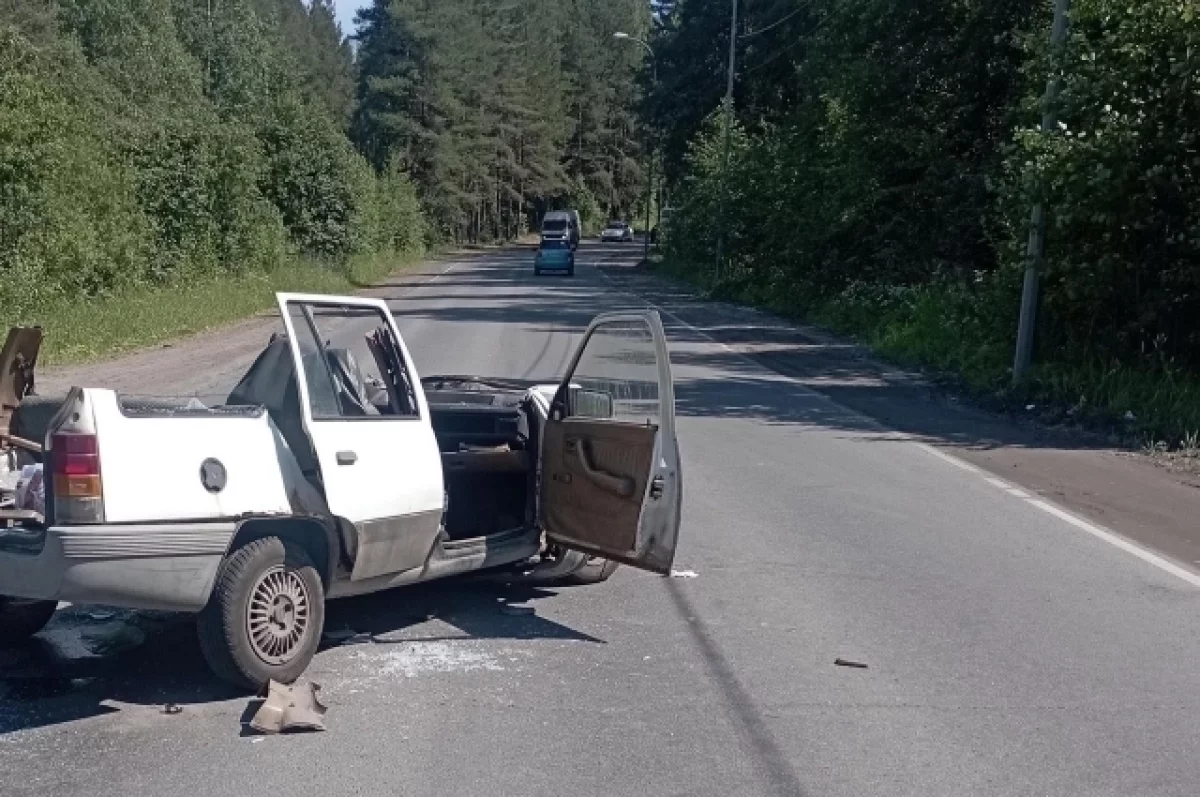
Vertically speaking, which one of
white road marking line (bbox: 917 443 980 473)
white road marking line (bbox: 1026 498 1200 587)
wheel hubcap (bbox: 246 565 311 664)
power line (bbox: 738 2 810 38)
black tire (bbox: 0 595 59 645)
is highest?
power line (bbox: 738 2 810 38)

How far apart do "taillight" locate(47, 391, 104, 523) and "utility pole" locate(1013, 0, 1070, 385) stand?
14.4 meters

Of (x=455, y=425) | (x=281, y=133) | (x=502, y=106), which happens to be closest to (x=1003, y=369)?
(x=455, y=425)

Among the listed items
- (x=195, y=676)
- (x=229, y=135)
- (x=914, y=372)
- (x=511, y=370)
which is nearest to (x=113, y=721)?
(x=195, y=676)

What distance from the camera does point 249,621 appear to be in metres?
5.89

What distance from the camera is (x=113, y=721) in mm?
5688

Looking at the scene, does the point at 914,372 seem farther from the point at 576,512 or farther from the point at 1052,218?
the point at 576,512

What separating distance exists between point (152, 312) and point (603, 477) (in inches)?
860

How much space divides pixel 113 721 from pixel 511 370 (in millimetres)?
14364

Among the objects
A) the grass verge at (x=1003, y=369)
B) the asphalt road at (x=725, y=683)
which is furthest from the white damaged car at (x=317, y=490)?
the grass verge at (x=1003, y=369)

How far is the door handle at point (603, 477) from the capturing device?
6.79 metres

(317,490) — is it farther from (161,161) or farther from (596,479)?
A: (161,161)

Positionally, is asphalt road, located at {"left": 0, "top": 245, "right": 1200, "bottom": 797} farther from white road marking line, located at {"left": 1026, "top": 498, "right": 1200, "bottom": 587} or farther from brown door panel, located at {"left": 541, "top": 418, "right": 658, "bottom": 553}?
brown door panel, located at {"left": 541, "top": 418, "right": 658, "bottom": 553}

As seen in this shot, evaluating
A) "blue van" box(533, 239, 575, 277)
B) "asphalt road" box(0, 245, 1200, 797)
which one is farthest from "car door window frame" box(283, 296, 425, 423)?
"blue van" box(533, 239, 575, 277)

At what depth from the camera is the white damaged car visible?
547 centimetres
